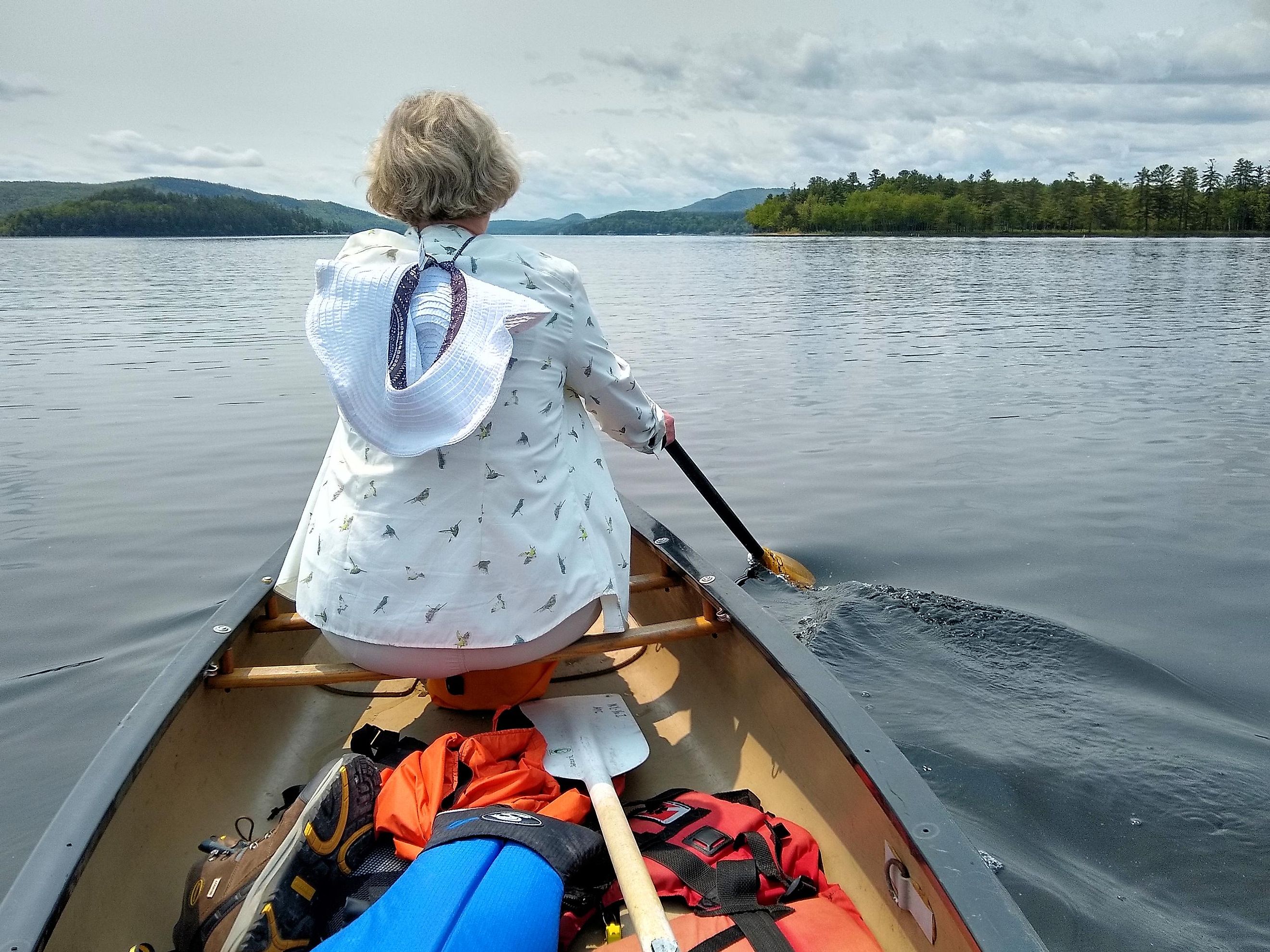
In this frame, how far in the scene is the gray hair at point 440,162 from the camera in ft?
8.07

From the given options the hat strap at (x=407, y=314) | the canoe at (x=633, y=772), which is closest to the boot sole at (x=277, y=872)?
the canoe at (x=633, y=772)

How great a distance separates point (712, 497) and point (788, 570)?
1277 millimetres

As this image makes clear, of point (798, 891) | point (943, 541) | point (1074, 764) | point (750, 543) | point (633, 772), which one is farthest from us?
point (943, 541)

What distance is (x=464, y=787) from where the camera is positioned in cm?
258

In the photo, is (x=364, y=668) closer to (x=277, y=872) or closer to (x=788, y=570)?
(x=277, y=872)

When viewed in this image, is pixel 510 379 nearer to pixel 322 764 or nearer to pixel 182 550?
pixel 322 764

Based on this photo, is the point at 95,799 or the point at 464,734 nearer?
the point at 95,799

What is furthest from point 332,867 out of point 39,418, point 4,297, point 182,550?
point 4,297

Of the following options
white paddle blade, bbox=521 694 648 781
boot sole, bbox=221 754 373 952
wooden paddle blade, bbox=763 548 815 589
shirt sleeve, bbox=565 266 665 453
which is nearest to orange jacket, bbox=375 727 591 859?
white paddle blade, bbox=521 694 648 781

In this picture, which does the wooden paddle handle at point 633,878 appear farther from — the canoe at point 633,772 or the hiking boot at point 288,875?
the hiking boot at point 288,875

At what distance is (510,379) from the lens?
2.43 m

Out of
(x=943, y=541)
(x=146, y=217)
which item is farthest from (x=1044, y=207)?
(x=943, y=541)

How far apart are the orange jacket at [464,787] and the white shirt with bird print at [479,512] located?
332 millimetres

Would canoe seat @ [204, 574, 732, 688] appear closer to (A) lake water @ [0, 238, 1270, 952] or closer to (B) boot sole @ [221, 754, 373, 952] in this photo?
(B) boot sole @ [221, 754, 373, 952]
